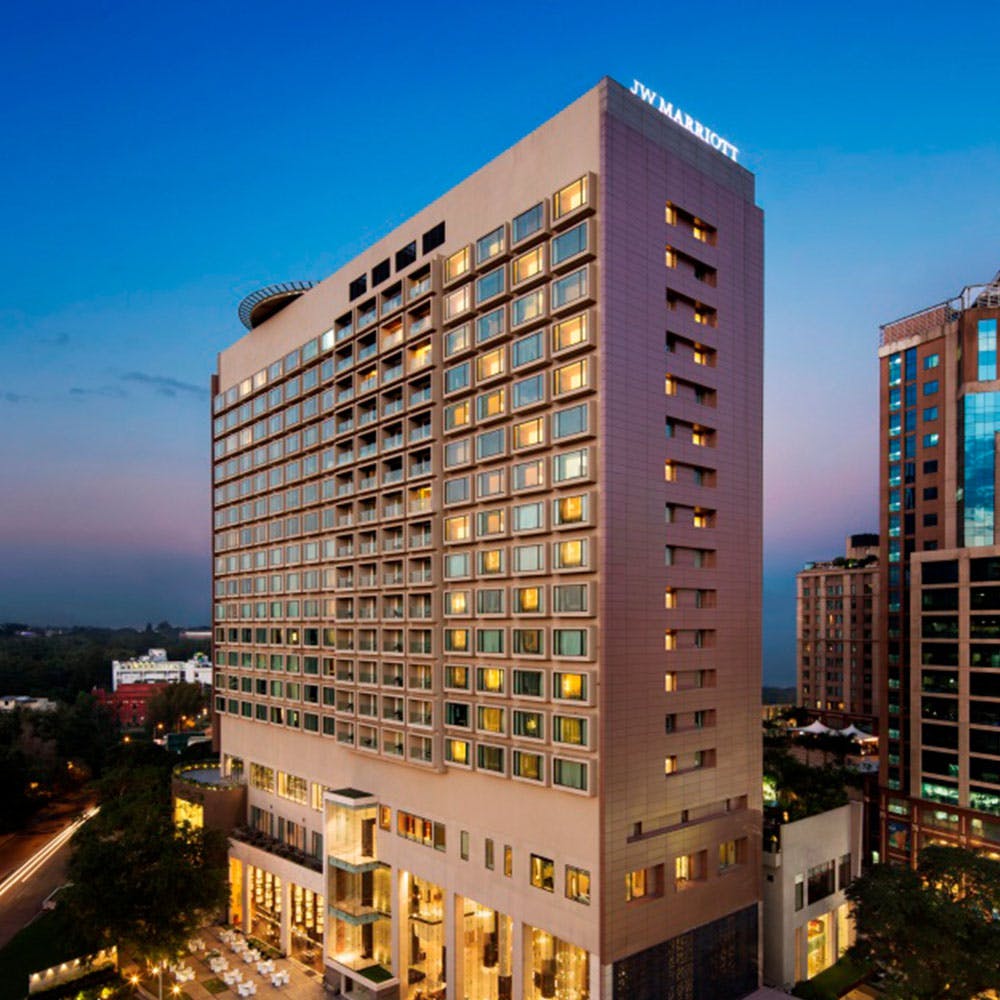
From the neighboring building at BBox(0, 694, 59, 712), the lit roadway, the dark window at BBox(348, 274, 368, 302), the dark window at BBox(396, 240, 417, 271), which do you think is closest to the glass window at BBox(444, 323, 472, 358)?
the dark window at BBox(396, 240, 417, 271)

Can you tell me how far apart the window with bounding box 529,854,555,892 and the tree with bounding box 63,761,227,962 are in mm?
24472

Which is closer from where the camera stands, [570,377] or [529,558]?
[570,377]

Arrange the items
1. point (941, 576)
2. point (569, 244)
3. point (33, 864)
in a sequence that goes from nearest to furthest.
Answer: point (569, 244) < point (941, 576) < point (33, 864)

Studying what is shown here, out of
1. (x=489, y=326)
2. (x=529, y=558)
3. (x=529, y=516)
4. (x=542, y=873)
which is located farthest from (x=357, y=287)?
(x=542, y=873)

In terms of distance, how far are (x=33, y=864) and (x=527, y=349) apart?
7690 cm

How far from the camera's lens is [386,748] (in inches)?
2026

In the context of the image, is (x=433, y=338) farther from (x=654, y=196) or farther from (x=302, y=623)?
(x=302, y=623)

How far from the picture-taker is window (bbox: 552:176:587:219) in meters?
39.5

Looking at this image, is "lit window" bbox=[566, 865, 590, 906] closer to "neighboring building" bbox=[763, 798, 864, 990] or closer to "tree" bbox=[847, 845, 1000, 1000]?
"neighboring building" bbox=[763, 798, 864, 990]

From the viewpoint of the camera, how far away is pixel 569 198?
40.6 metres

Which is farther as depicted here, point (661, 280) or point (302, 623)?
point (302, 623)

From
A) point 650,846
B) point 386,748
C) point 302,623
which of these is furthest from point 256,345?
point 650,846

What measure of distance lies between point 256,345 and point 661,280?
4555cm

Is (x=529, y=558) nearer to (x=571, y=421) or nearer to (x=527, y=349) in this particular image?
(x=571, y=421)
